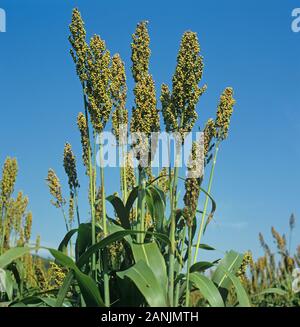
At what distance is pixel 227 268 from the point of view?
362 centimetres

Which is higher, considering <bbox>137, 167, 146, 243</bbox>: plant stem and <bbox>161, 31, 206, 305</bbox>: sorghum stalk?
<bbox>161, 31, 206, 305</bbox>: sorghum stalk

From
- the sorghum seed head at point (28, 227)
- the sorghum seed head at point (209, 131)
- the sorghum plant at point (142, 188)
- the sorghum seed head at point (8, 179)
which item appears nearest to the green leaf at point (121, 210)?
the sorghum plant at point (142, 188)

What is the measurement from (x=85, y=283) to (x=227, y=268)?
3.84 ft

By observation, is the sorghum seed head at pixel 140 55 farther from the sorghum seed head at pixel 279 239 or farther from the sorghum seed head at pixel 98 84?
the sorghum seed head at pixel 279 239

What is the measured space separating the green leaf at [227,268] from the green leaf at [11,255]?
140 centimetres

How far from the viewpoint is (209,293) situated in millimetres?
2965

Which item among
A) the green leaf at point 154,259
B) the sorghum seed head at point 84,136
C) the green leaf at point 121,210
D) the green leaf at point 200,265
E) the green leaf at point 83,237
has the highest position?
the sorghum seed head at point 84,136

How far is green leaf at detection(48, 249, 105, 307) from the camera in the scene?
9.17 ft

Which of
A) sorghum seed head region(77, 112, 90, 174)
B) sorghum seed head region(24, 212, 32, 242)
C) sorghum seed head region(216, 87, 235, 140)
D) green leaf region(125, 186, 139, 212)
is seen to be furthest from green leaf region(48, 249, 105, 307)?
sorghum seed head region(24, 212, 32, 242)

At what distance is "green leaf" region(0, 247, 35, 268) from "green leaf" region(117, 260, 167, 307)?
0.56 metres

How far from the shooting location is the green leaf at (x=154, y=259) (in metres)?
2.95

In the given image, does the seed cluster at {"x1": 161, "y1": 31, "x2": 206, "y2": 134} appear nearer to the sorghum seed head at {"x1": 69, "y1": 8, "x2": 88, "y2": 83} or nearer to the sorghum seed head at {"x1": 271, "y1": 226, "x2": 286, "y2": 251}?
the sorghum seed head at {"x1": 69, "y1": 8, "x2": 88, "y2": 83}

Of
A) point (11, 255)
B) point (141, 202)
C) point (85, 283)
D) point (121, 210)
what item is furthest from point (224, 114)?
point (11, 255)
